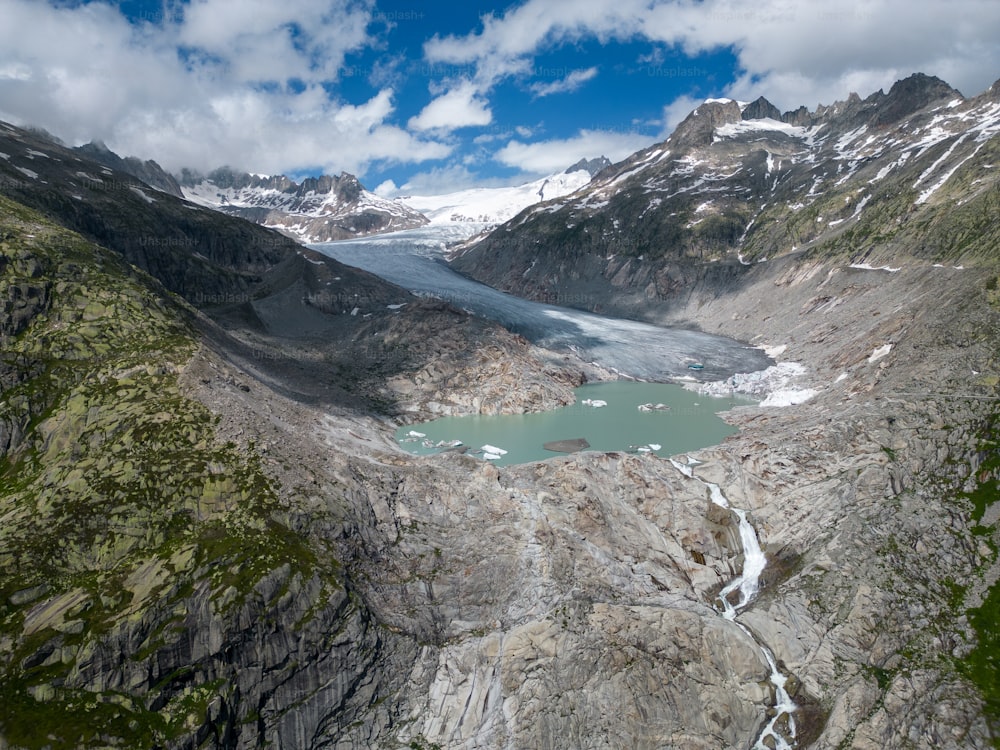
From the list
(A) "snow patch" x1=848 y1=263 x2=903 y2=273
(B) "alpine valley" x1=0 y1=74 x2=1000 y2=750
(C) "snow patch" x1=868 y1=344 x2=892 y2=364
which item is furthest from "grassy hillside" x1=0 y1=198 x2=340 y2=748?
(A) "snow patch" x1=848 y1=263 x2=903 y2=273

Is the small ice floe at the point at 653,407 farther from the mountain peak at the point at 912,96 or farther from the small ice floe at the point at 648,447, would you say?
the mountain peak at the point at 912,96

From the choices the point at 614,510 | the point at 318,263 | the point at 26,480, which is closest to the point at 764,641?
the point at 614,510

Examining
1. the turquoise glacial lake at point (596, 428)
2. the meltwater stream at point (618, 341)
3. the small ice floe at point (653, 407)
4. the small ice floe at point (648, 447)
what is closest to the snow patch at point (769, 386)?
the turquoise glacial lake at point (596, 428)

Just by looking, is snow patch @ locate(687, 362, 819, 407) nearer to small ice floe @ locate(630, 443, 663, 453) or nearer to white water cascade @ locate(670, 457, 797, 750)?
small ice floe @ locate(630, 443, 663, 453)

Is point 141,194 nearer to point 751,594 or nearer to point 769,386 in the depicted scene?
point 769,386

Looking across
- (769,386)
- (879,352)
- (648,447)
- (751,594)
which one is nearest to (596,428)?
(648,447)

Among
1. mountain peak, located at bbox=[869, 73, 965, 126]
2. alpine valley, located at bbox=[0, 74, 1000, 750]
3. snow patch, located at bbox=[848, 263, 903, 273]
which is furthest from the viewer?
mountain peak, located at bbox=[869, 73, 965, 126]
